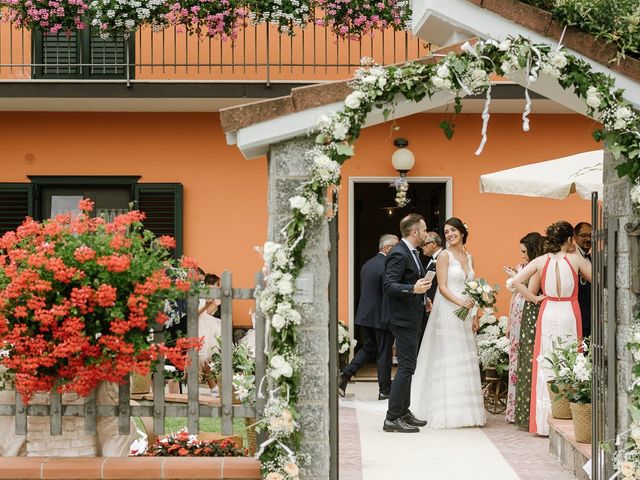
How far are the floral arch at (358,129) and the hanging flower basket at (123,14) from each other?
286 inches

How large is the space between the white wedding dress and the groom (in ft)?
1.11

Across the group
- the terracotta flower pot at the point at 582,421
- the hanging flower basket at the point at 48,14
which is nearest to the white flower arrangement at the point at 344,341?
the hanging flower basket at the point at 48,14

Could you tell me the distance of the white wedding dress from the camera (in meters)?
10.0

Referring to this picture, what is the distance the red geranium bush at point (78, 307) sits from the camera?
5.70m

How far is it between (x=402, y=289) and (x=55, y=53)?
6611 mm

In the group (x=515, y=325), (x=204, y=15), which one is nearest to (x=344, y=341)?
(x=515, y=325)

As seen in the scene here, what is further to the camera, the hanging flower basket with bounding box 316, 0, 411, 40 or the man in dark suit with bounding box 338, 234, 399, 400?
the hanging flower basket with bounding box 316, 0, 411, 40

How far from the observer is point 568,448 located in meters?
7.98

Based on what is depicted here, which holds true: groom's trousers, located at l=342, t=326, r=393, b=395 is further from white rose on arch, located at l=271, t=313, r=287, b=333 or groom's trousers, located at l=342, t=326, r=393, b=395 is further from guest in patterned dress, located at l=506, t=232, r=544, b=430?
white rose on arch, located at l=271, t=313, r=287, b=333

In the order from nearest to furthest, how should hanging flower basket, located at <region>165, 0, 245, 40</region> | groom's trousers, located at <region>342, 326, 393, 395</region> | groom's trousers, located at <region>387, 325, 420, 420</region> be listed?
groom's trousers, located at <region>387, 325, 420, 420</region>
groom's trousers, located at <region>342, 326, 393, 395</region>
hanging flower basket, located at <region>165, 0, 245, 40</region>

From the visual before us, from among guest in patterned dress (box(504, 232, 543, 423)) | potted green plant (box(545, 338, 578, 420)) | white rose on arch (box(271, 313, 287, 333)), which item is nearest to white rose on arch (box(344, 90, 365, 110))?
white rose on arch (box(271, 313, 287, 333))

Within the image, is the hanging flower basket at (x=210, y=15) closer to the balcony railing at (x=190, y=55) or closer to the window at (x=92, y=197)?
the balcony railing at (x=190, y=55)

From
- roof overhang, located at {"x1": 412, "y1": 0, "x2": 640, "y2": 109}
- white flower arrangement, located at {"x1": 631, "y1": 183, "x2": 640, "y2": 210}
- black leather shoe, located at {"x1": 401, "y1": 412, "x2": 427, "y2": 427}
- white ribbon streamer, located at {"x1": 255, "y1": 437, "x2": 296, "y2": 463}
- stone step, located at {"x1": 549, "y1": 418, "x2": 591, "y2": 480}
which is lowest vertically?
black leather shoe, located at {"x1": 401, "y1": 412, "x2": 427, "y2": 427}

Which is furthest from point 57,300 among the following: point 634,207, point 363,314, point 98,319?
point 363,314
